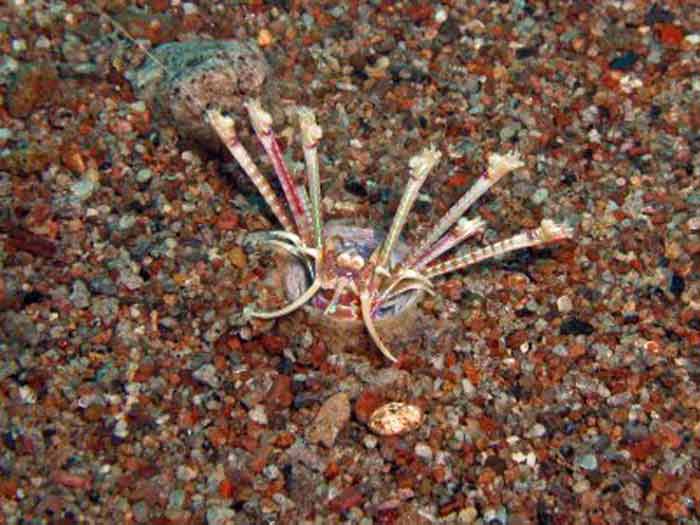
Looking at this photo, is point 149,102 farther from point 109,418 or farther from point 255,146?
point 109,418

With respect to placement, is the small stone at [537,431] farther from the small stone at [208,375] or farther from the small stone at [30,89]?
the small stone at [30,89]

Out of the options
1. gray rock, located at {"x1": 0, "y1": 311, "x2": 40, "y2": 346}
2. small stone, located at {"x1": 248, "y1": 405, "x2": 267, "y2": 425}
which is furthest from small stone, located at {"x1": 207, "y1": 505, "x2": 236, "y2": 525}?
gray rock, located at {"x1": 0, "y1": 311, "x2": 40, "y2": 346}

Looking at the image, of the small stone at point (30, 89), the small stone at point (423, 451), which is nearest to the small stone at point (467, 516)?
the small stone at point (423, 451)

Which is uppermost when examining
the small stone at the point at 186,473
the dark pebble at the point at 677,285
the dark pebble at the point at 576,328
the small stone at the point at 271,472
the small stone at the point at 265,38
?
the small stone at the point at 265,38

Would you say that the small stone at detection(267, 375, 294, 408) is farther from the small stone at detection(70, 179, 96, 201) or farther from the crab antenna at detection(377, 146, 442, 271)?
the small stone at detection(70, 179, 96, 201)

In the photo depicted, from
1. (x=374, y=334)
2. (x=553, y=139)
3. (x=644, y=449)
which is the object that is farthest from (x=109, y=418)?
(x=553, y=139)

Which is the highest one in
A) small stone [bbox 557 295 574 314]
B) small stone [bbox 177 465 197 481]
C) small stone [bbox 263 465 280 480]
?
small stone [bbox 557 295 574 314]

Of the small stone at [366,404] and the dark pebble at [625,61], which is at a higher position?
the dark pebble at [625,61]
